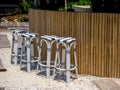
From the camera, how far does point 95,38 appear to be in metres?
9.77

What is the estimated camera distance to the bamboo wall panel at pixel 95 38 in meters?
9.59

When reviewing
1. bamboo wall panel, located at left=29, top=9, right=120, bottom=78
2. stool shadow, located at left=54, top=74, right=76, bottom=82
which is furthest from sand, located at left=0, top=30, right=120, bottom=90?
bamboo wall panel, located at left=29, top=9, right=120, bottom=78

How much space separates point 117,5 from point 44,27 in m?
2.26

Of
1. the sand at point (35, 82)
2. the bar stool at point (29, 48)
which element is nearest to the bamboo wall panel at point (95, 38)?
the sand at point (35, 82)

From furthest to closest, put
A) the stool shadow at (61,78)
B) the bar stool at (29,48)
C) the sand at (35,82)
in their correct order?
the bar stool at (29,48)
the stool shadow at (61,78)
the sand at (35,82)

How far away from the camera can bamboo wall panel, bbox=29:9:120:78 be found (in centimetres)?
959

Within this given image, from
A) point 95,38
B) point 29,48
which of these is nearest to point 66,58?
point 95,38

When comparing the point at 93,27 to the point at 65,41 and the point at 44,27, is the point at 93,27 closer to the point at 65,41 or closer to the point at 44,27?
the point at 65,41

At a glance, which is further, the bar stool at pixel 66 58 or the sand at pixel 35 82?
the bar stool at pixel 66 58

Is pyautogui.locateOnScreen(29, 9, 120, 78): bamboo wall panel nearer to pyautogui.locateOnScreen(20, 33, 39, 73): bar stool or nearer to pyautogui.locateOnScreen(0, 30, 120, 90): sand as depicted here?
pyautogui.locateOnScreen(0, 30, 120, 90): sand

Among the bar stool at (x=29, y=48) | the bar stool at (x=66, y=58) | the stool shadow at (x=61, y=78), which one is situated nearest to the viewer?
the bar stool at (x=66, y=58)

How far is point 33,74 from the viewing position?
402 inches

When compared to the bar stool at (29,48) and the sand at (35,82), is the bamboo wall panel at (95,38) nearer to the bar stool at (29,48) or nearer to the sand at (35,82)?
the sand at (35,82)

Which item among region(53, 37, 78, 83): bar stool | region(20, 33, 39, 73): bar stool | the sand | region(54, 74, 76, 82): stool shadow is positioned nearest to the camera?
the sand
